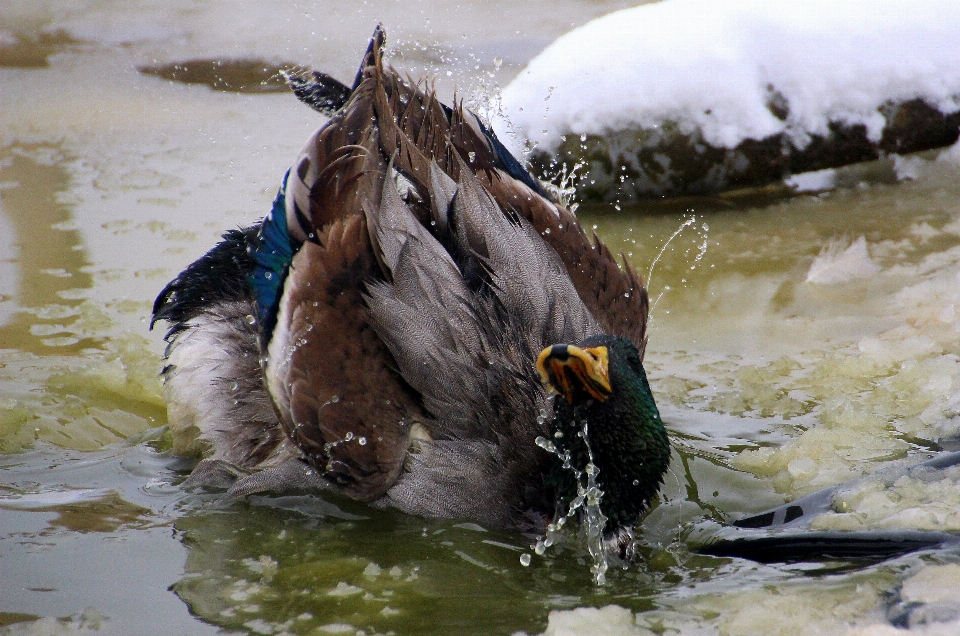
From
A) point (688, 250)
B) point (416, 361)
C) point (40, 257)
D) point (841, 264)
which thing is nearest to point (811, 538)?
point (416, 361)

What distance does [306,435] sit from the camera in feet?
9.01

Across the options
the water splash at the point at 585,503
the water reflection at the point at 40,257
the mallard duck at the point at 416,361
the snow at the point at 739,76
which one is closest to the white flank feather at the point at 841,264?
the snow at the point at 739,76

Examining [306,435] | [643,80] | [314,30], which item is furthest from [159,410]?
[314,30]

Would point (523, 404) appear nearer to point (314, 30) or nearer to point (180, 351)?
point (180, 351)

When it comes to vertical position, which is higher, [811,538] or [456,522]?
[811,538]

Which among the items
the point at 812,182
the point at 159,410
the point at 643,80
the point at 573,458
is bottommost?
the point at 159,410

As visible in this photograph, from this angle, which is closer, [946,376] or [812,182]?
[946,376]

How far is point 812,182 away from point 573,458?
3722 millimetres

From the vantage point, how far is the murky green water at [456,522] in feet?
7.52

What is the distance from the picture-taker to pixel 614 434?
8.80 feet

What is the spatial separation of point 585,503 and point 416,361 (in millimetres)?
613

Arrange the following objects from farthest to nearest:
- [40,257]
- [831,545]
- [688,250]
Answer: [688,250] < [40,257] < [831,545]

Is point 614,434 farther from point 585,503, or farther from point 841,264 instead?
point 841,264

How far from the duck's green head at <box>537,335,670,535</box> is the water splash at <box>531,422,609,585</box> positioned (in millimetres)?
11
